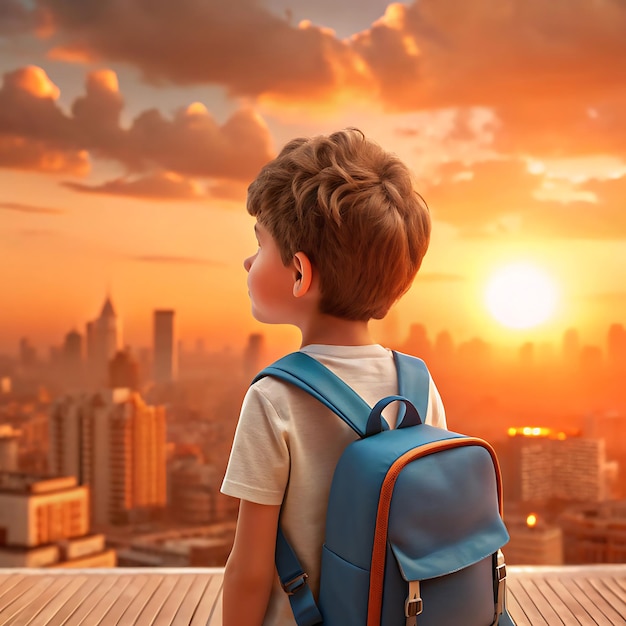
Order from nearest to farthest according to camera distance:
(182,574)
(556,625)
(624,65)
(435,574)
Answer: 1. (435,574)
2. (556,625)
3. (182,574)
4. (624,65)

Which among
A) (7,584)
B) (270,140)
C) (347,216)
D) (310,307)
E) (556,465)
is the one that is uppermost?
(270,140)

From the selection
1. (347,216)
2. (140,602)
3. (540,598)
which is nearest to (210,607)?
(140,602)

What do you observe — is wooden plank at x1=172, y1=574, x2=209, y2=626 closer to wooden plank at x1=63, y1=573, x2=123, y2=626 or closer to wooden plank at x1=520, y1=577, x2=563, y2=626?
wooden plank at x1=63, y1=573, x2=123, y2=626

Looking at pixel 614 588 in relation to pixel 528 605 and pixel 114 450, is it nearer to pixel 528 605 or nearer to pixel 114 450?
pixel 528 605

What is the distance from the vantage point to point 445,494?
886 mm

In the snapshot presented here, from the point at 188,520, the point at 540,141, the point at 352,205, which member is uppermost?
the point at 540,141

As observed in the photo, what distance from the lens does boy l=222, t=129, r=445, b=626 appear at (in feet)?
2.90

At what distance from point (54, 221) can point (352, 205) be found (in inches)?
133

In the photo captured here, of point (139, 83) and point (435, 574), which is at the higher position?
point (139, 83)

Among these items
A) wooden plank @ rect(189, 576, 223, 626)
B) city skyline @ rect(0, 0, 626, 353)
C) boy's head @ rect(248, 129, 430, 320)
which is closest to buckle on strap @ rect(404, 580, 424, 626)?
boy's head @ rect(248, 129, 430, 320)

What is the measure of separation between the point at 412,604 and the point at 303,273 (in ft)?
1.32

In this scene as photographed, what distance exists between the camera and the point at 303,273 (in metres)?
0.91

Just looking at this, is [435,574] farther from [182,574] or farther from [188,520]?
[188,520]

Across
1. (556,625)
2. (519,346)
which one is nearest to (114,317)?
(519,346)
